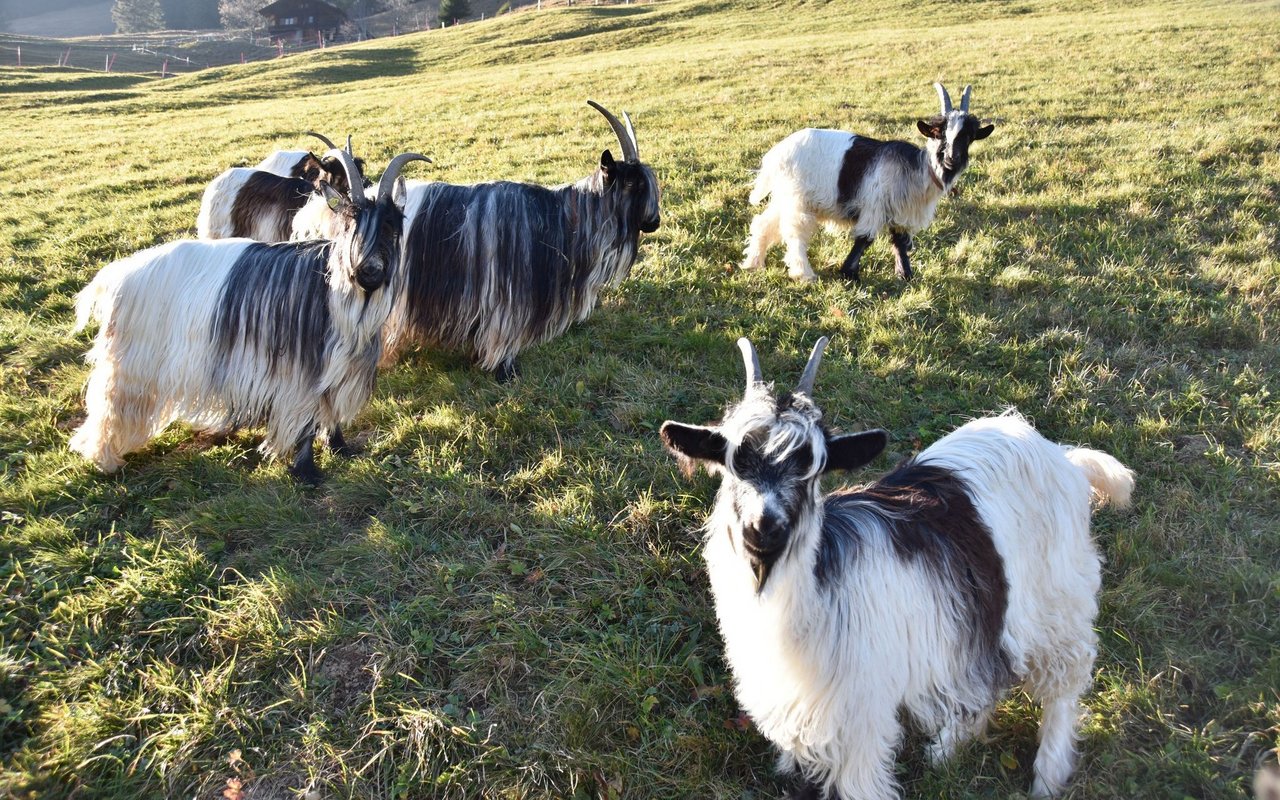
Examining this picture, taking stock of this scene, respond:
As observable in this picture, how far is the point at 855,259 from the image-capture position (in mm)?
7059

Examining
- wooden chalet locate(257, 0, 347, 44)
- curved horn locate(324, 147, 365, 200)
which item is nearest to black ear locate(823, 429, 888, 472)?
curved horn locate(324, 147, 365, 200)

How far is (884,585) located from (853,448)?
0.61m

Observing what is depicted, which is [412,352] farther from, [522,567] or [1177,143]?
[1177,143]

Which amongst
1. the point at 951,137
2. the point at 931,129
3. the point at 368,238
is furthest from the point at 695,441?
the point at 931,129

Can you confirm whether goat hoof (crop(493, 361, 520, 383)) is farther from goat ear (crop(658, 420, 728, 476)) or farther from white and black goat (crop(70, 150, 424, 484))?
goat ear (crop(658, 420, 728, 476))

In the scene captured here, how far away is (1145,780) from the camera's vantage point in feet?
9.29

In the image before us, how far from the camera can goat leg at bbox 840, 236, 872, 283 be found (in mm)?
7023

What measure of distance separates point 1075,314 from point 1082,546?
3.70 m

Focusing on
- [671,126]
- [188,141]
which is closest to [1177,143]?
[671,126]

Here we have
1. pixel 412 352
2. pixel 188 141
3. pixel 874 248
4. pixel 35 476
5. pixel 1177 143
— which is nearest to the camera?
pixel 35 476

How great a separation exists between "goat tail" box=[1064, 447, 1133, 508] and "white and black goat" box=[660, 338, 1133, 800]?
454 millimetres

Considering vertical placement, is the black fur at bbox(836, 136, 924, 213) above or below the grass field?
above

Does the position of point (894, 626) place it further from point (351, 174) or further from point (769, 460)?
point (351, 174)

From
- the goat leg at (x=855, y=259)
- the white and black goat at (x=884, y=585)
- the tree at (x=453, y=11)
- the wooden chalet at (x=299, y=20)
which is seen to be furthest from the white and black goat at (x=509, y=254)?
the wooden chalet at (x=299, y=20)
